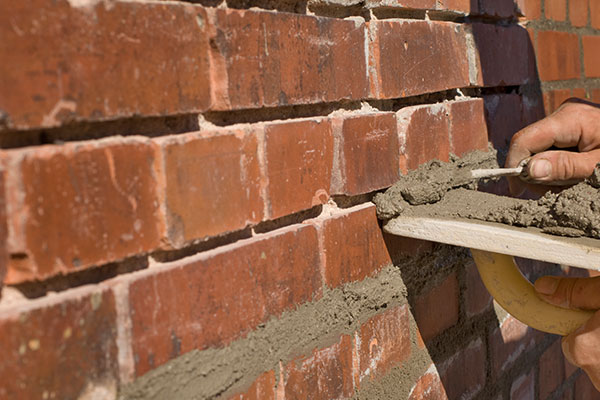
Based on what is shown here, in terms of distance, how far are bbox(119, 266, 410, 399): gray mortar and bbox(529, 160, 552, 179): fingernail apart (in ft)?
1.25

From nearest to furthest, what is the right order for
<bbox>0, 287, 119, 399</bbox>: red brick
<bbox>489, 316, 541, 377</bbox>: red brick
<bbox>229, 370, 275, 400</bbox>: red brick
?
1. <bbox>0, 287, 119, 399</bbox>: red brick
2. <bbox>229, 370, 275, 400</bbox>: red brick
3. <bbox>489, 316, 541, 377</bbox>: red brick

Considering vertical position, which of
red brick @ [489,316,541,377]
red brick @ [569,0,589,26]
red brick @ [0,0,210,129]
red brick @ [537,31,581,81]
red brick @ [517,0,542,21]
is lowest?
red brick @ [489,316,541,377]

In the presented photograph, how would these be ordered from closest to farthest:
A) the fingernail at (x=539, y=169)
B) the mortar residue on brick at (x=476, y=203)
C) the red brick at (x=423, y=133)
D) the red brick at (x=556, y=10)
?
the mortar residue on brick at (x=476, y=203) < the red brick at (x=423, y=133) < the fingernail at (x=539, y=169) < the red brick at (x=556, y=10)

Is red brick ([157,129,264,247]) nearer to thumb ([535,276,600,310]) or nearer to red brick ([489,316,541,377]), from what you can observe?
thumb ([535,276,600,310])

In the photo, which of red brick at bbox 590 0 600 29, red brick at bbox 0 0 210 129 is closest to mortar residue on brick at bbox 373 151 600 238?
red brick at bbox 0 0 210 129

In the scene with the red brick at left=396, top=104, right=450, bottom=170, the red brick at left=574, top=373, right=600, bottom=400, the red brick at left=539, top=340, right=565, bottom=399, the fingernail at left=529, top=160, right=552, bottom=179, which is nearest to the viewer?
the red brick at left=396, top=104, right=450, bottom=170

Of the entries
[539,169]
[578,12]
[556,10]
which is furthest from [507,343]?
[578,12]

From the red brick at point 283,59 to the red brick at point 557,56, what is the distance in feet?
2.89

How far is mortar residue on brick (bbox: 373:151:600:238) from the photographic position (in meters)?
0.93

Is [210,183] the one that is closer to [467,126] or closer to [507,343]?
[467,126]

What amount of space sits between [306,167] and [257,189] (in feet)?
0.39

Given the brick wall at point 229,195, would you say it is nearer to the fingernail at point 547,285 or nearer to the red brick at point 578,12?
the fingernail at point 547,285

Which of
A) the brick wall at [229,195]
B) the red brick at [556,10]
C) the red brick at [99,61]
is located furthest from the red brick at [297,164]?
the red brick at [556,10]

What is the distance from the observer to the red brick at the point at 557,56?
1.72 meters
